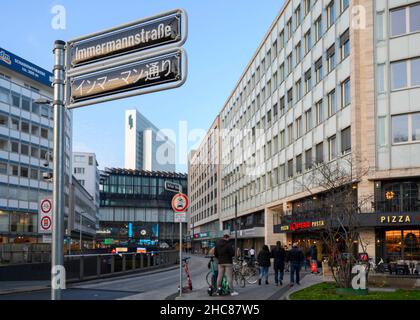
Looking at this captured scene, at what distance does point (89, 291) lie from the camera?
20.9 meters

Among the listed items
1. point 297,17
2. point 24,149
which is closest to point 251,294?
point 297,17

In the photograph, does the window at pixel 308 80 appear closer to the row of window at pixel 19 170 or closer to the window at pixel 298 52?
the window at pixel 298 52

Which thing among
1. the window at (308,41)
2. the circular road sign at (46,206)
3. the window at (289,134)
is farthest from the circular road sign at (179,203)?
the window at (289,134)

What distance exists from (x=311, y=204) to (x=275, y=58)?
19648mm

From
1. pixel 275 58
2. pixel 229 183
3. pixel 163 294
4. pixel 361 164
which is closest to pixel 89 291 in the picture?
pixel 163 294

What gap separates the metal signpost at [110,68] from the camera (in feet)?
24.9

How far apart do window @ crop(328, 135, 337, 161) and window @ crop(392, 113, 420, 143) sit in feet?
17.5

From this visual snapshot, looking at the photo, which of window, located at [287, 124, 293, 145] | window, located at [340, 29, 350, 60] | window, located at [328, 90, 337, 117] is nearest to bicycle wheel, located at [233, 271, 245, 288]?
window, located at [328, 90, 337, 117]

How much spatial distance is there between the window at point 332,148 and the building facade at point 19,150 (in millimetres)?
31998

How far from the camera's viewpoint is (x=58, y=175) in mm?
7977

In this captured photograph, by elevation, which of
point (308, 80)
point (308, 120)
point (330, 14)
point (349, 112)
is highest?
point (330, 14)

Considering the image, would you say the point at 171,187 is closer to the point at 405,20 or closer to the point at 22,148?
the point at 405,20

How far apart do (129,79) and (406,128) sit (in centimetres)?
2884

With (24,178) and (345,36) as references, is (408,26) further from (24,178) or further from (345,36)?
(24,178)
